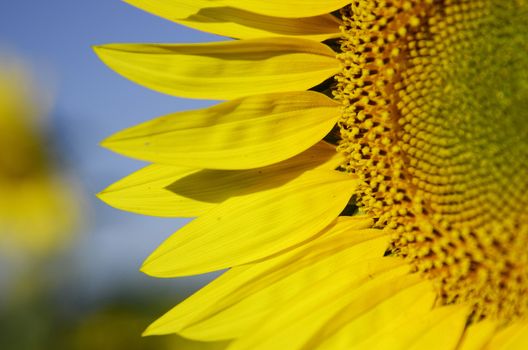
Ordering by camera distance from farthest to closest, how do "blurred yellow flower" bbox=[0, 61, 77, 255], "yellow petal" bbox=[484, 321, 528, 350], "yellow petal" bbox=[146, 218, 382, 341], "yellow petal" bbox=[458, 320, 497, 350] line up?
"blurred yellow flower" bbox=[0, 61, 77, 255]
"yellow petal" bbox=[146, 218, 382, 341]
"yellow petal" bbox=[458, 320, 497, 350]
"yellow petal" bbox=[484, 321, 528, 350]

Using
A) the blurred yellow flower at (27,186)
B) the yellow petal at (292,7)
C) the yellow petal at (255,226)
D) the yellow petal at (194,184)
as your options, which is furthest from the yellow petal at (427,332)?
the blurred yellow flower at (27,186)

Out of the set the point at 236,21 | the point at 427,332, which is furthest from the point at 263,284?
the point at 236,21

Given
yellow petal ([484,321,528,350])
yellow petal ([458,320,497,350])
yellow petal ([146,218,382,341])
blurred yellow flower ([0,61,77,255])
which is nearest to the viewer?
yellow petal ([484,321,528,350])

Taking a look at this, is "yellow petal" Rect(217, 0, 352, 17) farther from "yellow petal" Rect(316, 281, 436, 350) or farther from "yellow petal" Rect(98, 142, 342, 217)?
"yellow petal" Rect(316, 281, 436, 350)

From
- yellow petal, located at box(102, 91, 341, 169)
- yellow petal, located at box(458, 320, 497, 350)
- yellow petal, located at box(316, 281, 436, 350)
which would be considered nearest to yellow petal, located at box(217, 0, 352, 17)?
yellow petal, located at box(102, 91, 341, 169)

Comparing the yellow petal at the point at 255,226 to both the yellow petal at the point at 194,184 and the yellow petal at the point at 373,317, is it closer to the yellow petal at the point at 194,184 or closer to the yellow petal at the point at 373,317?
the yellow petal at the point at 194,184

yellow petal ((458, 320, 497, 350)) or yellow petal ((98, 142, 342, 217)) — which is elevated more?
yellow petal ((98, 142, 342, 217))
